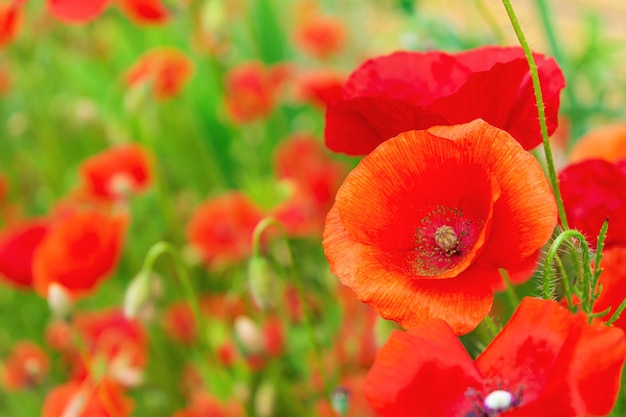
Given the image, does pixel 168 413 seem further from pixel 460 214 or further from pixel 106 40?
pixel 106 40

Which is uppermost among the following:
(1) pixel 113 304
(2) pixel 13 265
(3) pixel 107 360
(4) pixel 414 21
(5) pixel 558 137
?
(4) pixel 414 21

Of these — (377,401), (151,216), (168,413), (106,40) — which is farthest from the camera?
(106,40)

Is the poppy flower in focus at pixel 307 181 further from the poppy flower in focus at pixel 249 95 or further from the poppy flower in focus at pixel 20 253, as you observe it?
the poppy flower in focus at pixel 20 253

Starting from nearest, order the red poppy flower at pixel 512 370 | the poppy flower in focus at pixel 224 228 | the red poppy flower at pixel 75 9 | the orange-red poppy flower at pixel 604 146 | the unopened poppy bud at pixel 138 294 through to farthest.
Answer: the red poppy flower at pixel 512 370, the orange-red poppy flower at pixel 604 146, the unopened poppy bud at pixel 138 294, the red poppy flower at pixel 75 9, the poppy flower in focus at pixel 224 228

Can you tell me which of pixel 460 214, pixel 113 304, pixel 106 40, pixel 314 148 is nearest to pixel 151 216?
pixel 113 304

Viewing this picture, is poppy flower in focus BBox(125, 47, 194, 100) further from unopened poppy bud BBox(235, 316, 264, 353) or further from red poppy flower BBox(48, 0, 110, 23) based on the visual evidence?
unopened poppy bud BBox(235, 316, 264, 353)

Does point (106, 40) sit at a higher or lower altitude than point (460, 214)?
lower

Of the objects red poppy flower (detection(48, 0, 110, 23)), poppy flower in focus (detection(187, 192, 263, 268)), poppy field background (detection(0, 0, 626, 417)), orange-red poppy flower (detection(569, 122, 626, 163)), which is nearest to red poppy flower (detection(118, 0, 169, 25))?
poppy field background (detection(0, 0, 626, 417))

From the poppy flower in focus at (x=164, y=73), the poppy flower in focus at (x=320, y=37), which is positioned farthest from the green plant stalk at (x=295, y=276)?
the poppy flower in focus at (x=320, y=37)
